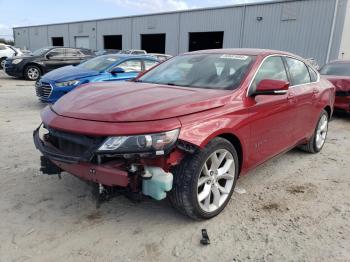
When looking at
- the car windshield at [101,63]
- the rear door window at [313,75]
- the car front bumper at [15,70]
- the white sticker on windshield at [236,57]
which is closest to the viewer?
the white sticker on windshield at [236,57]

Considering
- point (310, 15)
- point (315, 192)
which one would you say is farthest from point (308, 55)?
point (315, 192)

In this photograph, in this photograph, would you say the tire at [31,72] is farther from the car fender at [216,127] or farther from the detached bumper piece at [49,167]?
the car fender at [216,127]

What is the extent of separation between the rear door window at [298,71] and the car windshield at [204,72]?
0.86m

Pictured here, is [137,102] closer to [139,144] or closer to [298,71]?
[139,144]

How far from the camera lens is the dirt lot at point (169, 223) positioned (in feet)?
8.48

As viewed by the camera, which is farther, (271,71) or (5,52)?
(5,52)

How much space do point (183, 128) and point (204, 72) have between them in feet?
4.09

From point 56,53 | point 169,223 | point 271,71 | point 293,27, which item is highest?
point 293,27

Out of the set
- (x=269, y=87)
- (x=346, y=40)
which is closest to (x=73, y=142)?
(x=269, y=87)

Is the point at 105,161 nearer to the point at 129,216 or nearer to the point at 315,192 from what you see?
the point at 129,216

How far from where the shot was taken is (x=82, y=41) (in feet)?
125

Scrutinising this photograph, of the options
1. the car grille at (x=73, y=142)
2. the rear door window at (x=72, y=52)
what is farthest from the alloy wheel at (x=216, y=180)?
the rear door window at (x=72, y=52)

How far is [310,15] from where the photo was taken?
778 inches

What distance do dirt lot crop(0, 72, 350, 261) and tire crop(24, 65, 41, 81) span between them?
11.0 m
